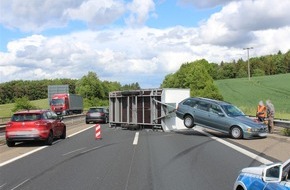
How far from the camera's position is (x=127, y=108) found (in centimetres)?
2834

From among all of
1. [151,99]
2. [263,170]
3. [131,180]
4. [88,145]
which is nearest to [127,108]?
[151,99]

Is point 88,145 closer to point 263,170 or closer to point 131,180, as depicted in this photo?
point 131,180

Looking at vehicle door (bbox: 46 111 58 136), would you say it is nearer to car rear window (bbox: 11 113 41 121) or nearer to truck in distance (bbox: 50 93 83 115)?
car rear window (bbox: 11 113 41 121)

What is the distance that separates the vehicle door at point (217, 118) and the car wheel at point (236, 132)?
0.47 meters

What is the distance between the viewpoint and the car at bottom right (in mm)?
4652

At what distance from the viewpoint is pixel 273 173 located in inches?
195

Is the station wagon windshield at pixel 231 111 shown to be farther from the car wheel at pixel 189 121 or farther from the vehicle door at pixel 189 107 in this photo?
the car wheel at pixel 189 121

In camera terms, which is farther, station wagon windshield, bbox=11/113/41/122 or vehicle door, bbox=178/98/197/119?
vehicle door, bbox=178/98/197/119

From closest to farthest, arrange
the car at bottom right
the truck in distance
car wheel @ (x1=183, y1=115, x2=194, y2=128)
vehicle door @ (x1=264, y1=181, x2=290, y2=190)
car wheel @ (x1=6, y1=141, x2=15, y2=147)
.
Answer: vehicle door @ (x1=264, y1=181, x2=290, y2=190)
the car at bottom right
car wheel @ (x1=6, y1=141, x2=15, y2=147)
car wheel @ (x1=183, y1=115, x2=194, y2=128)
the truck in distance

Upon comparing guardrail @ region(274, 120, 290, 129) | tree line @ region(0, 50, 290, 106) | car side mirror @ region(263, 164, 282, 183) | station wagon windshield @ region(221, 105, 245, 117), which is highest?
tree line @ region(0, 50, 290, 106)

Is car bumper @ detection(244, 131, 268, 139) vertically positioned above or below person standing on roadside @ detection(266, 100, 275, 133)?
below

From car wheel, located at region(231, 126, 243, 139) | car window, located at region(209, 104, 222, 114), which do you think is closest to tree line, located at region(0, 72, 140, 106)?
car window, located at region(209, 104, 222, 114)

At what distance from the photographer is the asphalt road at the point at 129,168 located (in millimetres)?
9141

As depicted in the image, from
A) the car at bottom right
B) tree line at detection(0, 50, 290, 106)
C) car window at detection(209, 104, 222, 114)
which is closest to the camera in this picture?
the car at bottom right
